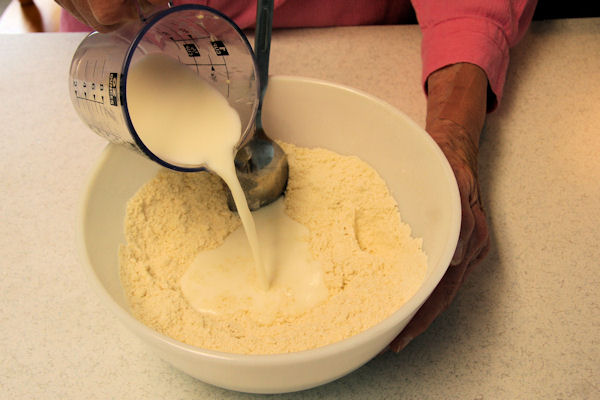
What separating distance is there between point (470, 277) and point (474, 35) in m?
0.49

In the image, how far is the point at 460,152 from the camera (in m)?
0.78

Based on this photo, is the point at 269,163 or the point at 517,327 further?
the point at 269,163

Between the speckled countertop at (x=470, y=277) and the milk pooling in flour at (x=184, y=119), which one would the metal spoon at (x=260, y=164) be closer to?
the milk pooling in flour at (x=184, y=119)

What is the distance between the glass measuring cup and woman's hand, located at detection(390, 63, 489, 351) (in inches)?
12.6

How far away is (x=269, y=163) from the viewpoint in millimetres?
825

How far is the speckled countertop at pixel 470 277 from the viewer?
0.64 metres

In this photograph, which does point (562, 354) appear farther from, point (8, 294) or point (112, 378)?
point (8, 294)

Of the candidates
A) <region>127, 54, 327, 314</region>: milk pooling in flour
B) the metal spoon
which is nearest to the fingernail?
<region>127, 54, 327, 314</region>: milk pooling in flour

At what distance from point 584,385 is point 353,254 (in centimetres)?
34

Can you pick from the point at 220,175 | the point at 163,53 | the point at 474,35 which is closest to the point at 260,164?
the point at 220,175

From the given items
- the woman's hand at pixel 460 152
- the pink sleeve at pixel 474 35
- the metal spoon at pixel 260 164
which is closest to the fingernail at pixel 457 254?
the woman's hand at pixel 460 152

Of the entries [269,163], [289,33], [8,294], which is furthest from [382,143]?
[8,294]

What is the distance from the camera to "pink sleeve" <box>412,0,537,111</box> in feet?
3.12

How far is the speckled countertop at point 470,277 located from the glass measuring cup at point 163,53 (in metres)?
0.27
